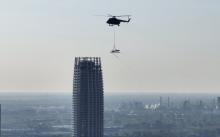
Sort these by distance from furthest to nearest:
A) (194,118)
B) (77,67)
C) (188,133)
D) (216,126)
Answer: (194,118)
(216,126)
(188,133)
(77,67)

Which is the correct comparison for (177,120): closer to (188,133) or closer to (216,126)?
(216,126)

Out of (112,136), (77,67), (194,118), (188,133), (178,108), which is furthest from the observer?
(178,108)

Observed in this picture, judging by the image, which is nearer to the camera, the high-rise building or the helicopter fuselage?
the helicopter fuselage

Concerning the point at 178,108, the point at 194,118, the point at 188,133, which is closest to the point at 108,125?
the point at 188,133

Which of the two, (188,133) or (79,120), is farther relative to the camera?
(188,133)

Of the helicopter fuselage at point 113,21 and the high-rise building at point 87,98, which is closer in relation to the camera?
the helicopter fuselage at point 113,21

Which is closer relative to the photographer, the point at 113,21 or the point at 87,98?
the point at 113,21

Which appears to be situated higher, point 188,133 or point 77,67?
point 77,67
